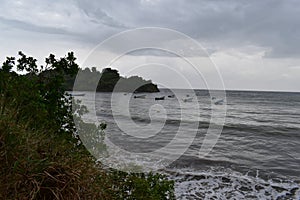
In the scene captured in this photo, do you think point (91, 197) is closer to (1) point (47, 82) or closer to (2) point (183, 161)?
(1) point (47, 82)

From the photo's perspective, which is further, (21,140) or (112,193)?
(112,193)

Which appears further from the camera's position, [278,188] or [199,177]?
[199,177]

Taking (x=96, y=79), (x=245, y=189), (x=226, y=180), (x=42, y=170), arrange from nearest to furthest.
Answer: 1. (x=42, y=170)
2. (x=245, y=189)
3. (x=226, y=180)
4. (x=96, y=79)

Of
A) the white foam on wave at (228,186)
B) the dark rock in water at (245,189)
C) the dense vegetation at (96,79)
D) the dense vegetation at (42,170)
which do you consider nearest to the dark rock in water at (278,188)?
the white foam on wave at (228,186)

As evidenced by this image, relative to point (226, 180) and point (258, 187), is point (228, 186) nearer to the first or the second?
point (226, 180)

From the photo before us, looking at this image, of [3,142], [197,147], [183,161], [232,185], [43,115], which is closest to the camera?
[3,142]

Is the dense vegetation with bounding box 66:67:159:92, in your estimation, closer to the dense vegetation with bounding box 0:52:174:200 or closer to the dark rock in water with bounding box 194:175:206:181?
the dense vegetation with bounding box 0:52:174:200

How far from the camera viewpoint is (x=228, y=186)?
8.36 meters

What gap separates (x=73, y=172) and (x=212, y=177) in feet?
23.8

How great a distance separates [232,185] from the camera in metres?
8.48

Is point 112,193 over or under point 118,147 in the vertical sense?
over

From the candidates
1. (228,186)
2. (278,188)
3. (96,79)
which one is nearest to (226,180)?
(228,186)

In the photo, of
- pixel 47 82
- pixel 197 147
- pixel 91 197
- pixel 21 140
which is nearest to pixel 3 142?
pixel 21 140

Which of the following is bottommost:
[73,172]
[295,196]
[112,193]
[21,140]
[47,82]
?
[295,196]
